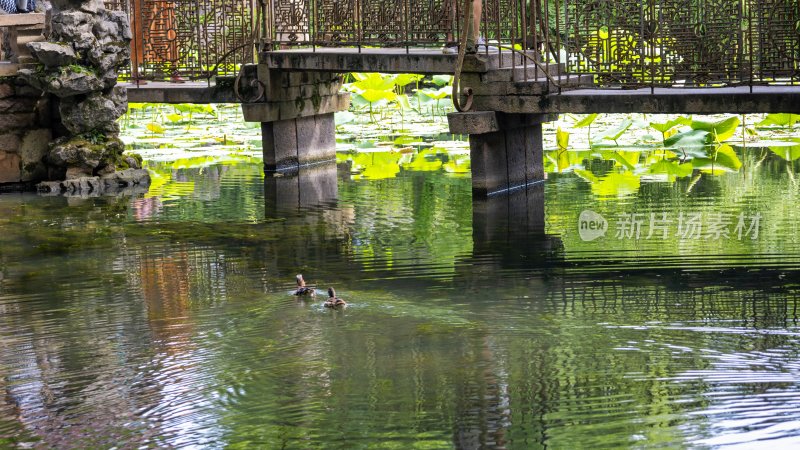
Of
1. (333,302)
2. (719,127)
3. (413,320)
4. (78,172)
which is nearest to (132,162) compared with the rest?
(78,172)

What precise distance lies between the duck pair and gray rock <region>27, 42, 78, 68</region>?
246 inches

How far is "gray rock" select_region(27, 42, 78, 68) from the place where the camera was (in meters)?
14.0

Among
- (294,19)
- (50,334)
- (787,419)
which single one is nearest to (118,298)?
(50,334)

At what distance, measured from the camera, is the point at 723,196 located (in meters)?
12.2

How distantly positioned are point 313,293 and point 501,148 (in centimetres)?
511

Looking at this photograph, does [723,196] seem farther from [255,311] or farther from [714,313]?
[255,311]

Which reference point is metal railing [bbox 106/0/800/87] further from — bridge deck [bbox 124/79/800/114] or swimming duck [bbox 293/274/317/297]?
swimming duck [bbox 293/274/317/297]

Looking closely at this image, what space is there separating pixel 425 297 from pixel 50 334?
239 cm

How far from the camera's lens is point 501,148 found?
43.2 ft

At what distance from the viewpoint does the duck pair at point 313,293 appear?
8047 millimetres

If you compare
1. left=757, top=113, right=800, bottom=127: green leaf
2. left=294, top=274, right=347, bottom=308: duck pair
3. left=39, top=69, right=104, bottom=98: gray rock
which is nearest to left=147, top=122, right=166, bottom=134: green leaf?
left=39, top=69, right=104, bottom=98: gray rock

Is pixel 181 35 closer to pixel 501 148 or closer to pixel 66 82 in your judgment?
pixel 66 82

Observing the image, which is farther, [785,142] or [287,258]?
[785,142]

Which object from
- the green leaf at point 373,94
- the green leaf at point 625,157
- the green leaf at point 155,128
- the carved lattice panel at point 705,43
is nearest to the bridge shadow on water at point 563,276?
the carved lattice panel at point 705,43
